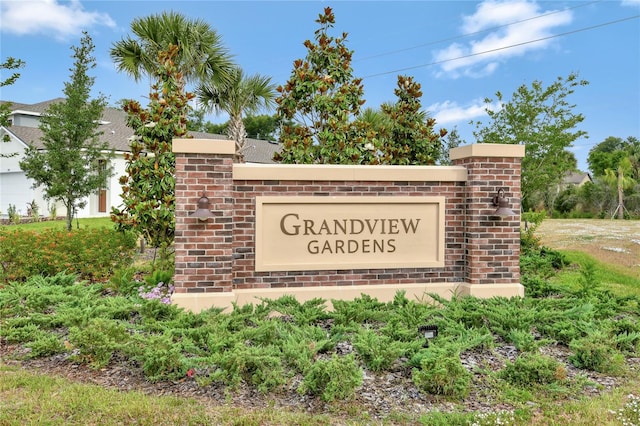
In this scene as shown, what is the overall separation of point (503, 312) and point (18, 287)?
6553mm

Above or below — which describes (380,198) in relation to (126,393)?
above

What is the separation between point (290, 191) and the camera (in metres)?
6.50

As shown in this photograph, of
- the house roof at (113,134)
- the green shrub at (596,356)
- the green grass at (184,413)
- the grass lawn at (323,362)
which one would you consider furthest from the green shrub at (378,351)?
the house roof at (113,134)

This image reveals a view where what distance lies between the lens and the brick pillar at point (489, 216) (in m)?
6.75

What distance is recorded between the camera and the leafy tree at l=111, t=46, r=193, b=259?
26.3 feet

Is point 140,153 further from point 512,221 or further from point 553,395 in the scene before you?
point 553,395

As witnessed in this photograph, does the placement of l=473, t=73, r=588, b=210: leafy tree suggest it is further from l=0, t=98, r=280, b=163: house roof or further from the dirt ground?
l=0, t=98, r=280, b=163: house roof

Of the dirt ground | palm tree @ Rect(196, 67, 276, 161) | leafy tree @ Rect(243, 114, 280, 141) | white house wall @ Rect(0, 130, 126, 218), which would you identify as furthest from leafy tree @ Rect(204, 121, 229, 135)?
the dirt ground

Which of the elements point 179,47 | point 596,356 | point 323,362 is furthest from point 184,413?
point 179,47

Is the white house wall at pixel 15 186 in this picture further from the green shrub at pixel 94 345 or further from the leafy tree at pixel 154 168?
the green shrub at pixel 94 345

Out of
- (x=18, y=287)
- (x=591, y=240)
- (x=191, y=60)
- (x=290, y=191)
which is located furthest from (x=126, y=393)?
(x=591, y=240)

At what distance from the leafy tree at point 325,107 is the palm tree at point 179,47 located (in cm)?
580

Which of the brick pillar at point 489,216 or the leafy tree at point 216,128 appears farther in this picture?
the leafy tree at point 216,128

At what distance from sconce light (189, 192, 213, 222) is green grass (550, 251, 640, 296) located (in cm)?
641
